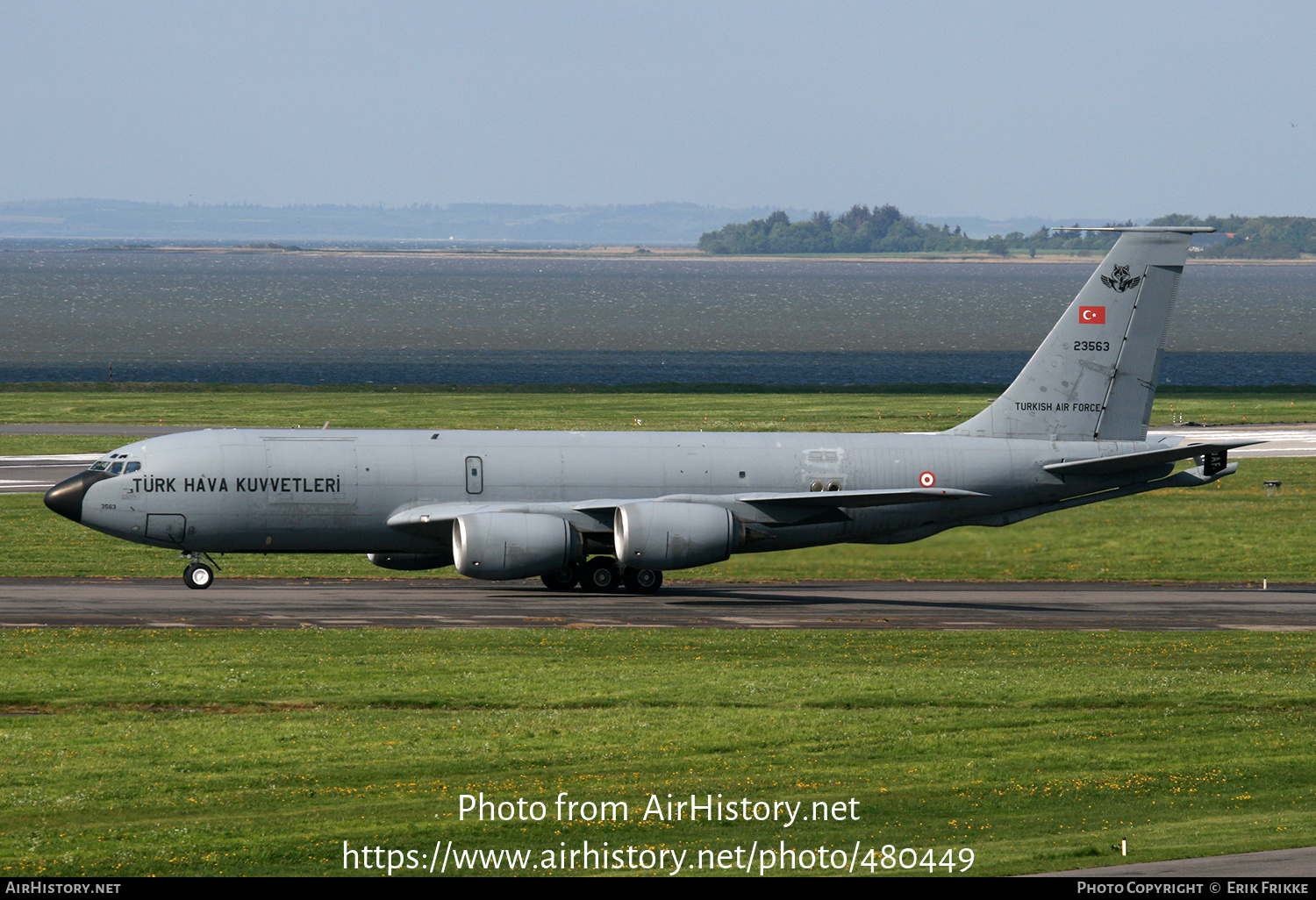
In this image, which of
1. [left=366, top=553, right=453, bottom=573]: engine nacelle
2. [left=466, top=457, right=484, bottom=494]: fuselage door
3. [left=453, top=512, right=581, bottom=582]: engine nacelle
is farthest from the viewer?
[left=366, top=553, right=453, bottom=573]: engine nacelle

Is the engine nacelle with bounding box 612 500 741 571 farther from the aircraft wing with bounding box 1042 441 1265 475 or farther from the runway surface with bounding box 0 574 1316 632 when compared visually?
the aircraft wing with bounding box 1042 441 1265 475

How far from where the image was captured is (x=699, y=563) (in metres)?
41.9

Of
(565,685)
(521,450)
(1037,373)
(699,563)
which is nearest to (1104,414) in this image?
(1037,373)

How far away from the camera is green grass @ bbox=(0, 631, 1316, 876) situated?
61.9ft

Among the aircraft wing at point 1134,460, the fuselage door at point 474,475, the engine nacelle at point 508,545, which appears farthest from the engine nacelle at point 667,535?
the aircraft wing at point 1134,460

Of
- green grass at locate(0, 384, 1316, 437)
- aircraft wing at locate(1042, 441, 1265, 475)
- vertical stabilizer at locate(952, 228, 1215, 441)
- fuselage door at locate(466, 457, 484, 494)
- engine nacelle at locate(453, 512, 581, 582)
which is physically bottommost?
green grass at locate(0, 384, 1316, 437)

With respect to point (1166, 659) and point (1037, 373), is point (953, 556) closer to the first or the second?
point (1037, 373)

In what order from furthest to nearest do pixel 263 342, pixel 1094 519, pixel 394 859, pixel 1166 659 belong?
pixel 263 342, pixel 1094 519, pixel 1166 659, pixel 394 859

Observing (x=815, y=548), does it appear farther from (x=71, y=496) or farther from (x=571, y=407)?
(x=571, y=407)

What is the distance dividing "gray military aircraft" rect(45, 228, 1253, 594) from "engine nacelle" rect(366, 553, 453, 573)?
0.05 metres

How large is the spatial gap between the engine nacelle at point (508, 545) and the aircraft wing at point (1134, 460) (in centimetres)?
1460

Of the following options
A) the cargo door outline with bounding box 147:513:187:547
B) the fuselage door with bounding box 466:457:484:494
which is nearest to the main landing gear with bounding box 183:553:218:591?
the cargo door outline with bounding box 147:513:187:547

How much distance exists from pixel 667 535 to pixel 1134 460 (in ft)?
43.3
